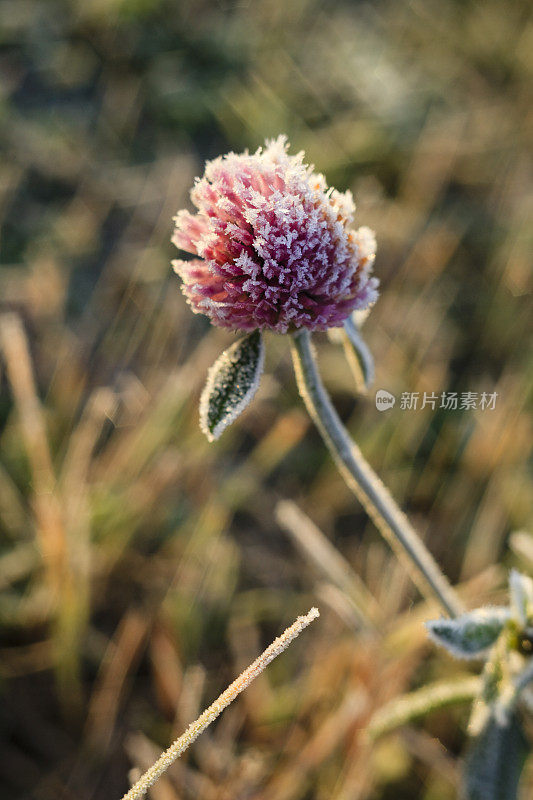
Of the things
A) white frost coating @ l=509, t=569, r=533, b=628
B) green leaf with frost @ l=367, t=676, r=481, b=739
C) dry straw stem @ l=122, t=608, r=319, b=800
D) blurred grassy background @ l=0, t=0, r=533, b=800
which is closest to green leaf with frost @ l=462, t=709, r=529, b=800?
green leaf with frost @ l=367, t=676, r=481, b=739

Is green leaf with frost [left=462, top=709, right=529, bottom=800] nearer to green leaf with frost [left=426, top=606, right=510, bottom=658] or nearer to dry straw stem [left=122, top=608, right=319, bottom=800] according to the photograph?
green leaf with frost [left=426, top=606, right=510, bottom=658]

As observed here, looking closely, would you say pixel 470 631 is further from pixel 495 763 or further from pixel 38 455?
pixel 38 455

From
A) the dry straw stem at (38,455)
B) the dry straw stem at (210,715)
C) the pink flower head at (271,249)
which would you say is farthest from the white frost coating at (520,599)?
the dry straw stem at (38,455)

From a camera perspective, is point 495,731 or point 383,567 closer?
point 495,731

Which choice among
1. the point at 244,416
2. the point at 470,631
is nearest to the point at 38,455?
the point at 244,416

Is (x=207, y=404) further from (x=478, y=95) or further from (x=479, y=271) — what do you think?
(x=478, y=95)

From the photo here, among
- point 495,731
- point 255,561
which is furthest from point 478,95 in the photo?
point 495,731
